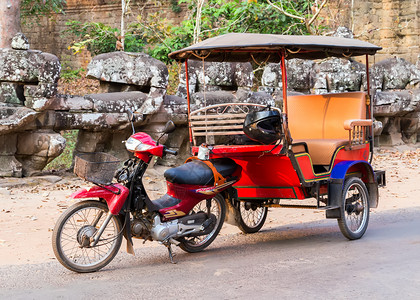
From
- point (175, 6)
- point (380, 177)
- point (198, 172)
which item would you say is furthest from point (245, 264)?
point (175, 6)

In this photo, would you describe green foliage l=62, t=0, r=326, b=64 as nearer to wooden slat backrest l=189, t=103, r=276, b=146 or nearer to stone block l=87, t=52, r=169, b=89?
stone block l=87, t=52, r=169, b=89

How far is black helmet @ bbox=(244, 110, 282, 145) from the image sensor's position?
234 inches

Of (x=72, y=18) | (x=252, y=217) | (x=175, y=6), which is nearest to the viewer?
(x=252, y=217)

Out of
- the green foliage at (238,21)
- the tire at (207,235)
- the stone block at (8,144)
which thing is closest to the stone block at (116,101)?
the stone block at (8,144)

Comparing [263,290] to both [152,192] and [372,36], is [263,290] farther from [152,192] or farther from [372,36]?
[372,36]

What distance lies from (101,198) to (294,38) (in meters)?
2.44

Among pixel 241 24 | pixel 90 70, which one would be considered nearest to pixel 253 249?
pixel 90 70

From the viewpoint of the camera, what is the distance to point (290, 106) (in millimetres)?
7934

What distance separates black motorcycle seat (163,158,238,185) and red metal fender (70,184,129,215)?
585 mm

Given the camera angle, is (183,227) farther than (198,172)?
No

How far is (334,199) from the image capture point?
6.54 meters

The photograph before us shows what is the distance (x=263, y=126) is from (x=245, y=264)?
1.28 m

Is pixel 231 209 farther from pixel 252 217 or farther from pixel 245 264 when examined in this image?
pixel 245 264

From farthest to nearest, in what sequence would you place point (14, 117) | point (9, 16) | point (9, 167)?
point (9, 16) → point (9, 167) → point (14, 117)
